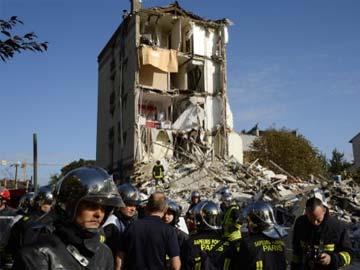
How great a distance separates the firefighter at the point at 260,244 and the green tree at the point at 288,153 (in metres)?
38.6

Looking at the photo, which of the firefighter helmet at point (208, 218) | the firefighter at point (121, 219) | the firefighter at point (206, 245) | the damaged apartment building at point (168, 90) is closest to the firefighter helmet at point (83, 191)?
the firefighter at point (121, 219)

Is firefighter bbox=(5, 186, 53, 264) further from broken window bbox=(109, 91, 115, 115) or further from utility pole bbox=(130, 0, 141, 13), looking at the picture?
broken window bbox=(109, 91, 115, 115)

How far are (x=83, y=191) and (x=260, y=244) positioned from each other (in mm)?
2736

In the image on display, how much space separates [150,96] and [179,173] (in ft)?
27.1

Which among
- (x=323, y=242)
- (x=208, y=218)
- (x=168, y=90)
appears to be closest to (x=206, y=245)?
(x=208, y=218)

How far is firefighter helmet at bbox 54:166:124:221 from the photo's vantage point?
2.28 metres

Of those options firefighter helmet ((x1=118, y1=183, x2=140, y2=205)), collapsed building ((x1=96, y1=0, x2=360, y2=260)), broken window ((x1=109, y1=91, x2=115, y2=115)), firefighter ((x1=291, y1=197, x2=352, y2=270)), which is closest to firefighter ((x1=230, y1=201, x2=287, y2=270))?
firefighter ((x1=291, y1=197, x2=352, y2=270))

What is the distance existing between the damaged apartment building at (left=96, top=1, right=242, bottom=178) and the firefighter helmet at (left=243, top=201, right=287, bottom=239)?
2634 cm

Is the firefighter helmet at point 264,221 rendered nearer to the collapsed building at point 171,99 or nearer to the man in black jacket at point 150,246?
the man in black jacket at point 150,246

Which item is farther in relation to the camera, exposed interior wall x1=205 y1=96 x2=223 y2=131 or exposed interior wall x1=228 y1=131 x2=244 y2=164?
exposed interior wall x1=228 y1=131 x2=244 y2=164

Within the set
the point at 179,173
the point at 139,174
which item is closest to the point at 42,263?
the point at 179,173

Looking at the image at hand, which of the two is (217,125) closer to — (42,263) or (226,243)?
(226,243)

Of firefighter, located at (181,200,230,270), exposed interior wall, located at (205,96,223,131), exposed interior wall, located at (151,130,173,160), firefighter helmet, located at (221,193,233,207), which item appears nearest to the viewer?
firefighter, located at (181,200,230,270)

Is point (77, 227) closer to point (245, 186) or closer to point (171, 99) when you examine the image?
point (245, 186)
